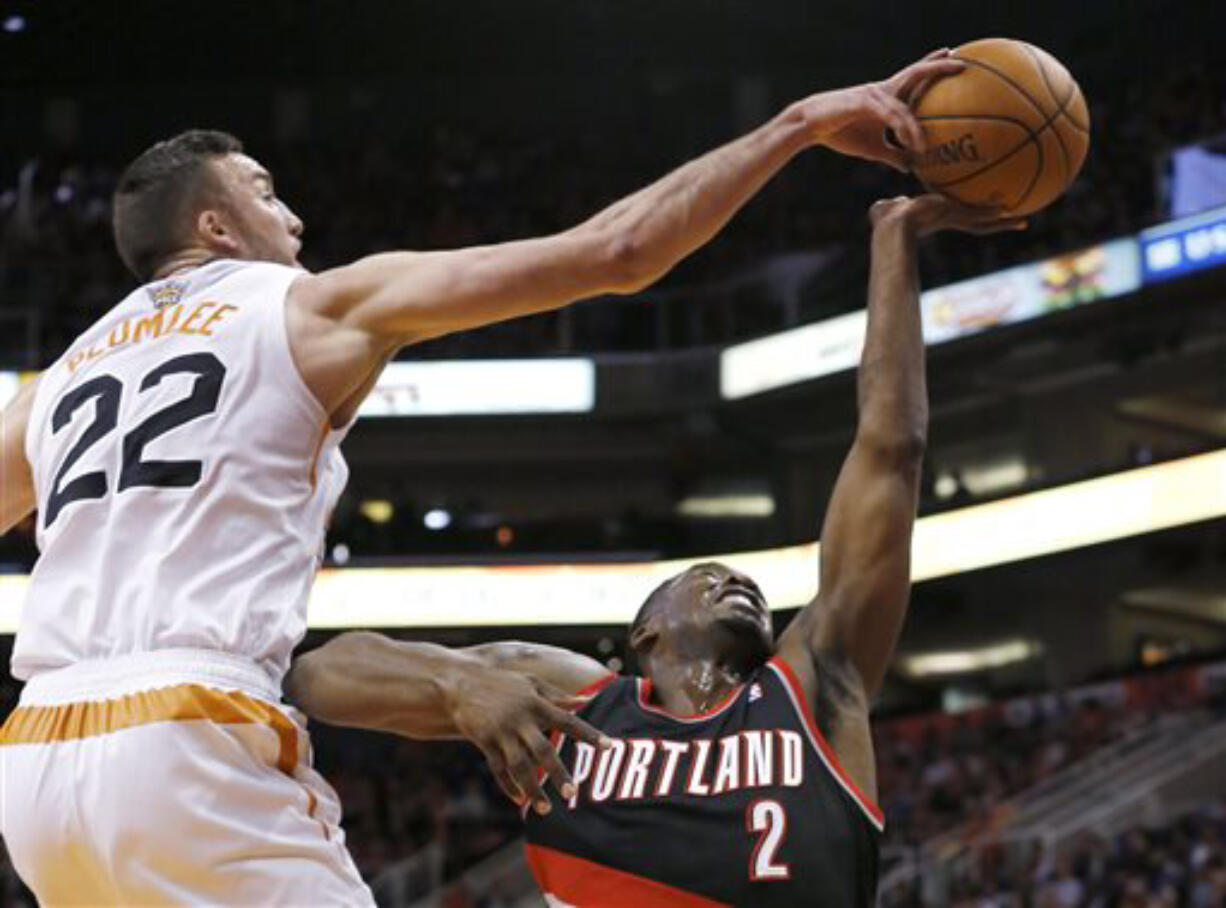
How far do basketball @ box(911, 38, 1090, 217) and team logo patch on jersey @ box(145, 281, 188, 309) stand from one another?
137cm

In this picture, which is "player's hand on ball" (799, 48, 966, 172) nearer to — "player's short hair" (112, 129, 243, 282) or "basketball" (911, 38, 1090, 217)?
"basketball" (911, 38, 1090, 217)

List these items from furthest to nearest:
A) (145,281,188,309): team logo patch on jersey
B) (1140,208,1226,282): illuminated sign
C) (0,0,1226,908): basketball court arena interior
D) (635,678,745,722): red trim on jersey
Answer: (0,0,1226,908): basketball court arena interior, (1140,208,1226,282): illuminated sign, (635,678,745,722): red trim on jersey, (145,281,188,309): team logo patch on jersey

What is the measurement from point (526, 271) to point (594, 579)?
15834 millimetres

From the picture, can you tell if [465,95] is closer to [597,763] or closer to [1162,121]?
[1162,121]

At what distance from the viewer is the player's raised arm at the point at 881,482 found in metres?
3.83

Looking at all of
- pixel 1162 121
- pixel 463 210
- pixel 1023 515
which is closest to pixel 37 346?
pixel 463 210

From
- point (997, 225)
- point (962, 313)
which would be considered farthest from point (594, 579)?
point (997, 225)

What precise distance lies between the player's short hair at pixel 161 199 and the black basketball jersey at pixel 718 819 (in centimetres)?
128

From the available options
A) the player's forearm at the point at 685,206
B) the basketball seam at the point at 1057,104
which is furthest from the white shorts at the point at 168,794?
the basketball seam at the point at 1057,104

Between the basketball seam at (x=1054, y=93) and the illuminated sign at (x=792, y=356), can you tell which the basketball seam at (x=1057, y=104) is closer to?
the basketball seam at (x=1054, y=93)

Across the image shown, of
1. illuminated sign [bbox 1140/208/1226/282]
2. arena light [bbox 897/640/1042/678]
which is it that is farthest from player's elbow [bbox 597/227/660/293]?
arena light [bbox 897/640/1042/678]

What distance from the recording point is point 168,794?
2.78 metres

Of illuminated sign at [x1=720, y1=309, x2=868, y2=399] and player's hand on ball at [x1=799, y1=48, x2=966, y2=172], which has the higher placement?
illuminated sign at [x1=720, y1=309, x2=868, y2=399]

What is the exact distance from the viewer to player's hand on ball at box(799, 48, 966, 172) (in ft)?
10.1
